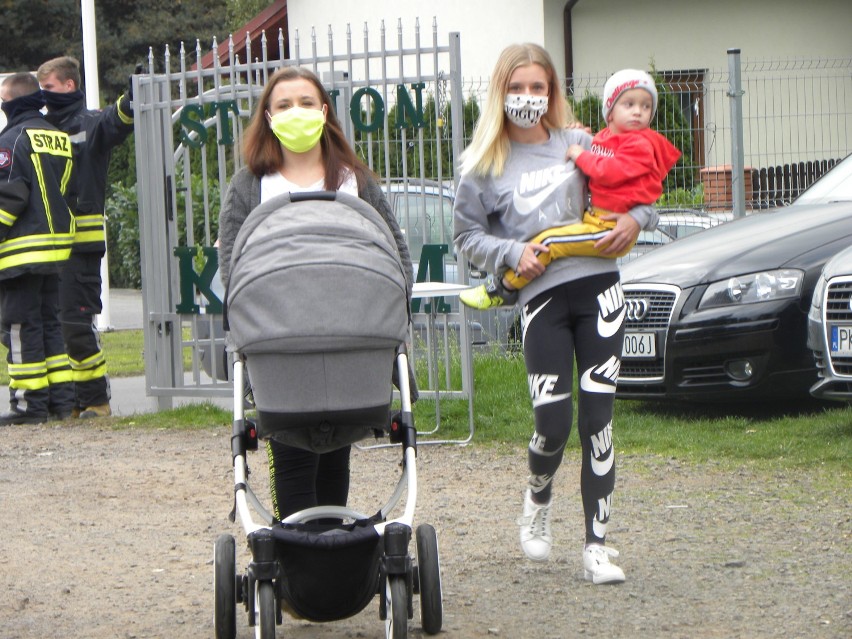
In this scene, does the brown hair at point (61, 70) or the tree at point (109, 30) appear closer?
the brown hair at point (61, 70)

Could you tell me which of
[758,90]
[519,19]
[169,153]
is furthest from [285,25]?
[169,153]

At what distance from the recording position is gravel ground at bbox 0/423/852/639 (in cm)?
470

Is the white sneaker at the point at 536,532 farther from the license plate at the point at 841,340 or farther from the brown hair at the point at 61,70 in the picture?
the brown hair at the point at 61,70

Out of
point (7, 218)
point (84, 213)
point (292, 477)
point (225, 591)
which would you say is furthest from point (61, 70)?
point (225, 591)

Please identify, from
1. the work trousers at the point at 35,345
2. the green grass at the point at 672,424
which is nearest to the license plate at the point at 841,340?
the green grass at the point at 672,424

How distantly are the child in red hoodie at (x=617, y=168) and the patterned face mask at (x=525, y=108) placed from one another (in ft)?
0.64

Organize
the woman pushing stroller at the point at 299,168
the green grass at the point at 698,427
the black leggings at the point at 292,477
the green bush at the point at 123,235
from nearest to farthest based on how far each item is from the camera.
A: the black leggings at the point at 292,477 → the woman pushing stroller at the point at 299,168 → the green grass at the point at 698,427 → the green bush at the point at 123,235

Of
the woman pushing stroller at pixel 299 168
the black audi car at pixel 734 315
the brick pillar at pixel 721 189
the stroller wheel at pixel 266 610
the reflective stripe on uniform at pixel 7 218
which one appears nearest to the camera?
the stroller wheel at pixel 266 610

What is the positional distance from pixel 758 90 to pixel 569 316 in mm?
9181

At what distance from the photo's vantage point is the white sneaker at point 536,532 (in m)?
5.26

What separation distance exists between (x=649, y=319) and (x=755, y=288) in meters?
0.64

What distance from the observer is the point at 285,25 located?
2848 centimetres

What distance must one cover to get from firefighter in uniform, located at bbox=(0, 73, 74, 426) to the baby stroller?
18.5 feet

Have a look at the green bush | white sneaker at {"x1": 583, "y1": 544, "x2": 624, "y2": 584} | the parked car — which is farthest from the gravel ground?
the green bush
